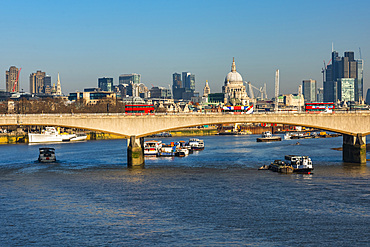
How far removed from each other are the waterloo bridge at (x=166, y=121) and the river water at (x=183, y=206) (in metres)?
5.60

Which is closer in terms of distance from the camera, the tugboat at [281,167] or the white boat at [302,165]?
the white boat at [302,165]

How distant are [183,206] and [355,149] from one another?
153 ft

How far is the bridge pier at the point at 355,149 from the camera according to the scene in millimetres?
94625

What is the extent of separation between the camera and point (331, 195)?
64.5 metres

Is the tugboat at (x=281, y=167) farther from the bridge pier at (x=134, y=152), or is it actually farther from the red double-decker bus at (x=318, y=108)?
the bridge pier at (x=134, y=152)

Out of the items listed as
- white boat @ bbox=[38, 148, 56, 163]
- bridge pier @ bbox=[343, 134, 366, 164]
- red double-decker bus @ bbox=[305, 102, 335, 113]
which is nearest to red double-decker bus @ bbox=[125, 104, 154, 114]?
white boat @ bbox=[38, 148, 56, 163]

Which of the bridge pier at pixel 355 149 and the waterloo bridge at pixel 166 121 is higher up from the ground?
the waterloo bridge at pixel 166 121

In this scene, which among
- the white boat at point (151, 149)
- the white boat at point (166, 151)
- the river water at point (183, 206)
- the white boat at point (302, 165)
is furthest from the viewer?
the white boat at point (166, 151)

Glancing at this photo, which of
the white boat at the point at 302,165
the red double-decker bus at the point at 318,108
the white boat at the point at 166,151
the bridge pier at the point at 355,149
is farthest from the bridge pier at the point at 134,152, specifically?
the bridge pier at the point at 355,149

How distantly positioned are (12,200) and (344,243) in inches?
1399

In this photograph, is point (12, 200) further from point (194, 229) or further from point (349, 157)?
point (349, 157)

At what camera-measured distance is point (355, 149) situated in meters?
96.1

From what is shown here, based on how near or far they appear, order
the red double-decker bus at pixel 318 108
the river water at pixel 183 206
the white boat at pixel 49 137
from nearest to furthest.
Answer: the river water at pixel 183 206 → the red double-decker bus at pixel 318 108 → the white boat at pixel 49 137

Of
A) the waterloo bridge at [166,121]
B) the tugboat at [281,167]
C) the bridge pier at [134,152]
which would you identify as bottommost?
the tugboat at [281,167]
